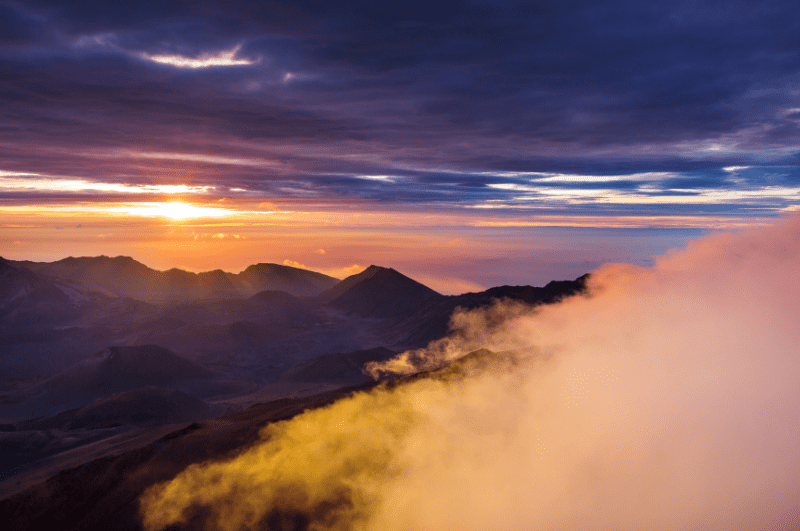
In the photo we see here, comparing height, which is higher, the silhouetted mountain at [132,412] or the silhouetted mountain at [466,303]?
the silhouetted mountain at [466,303]

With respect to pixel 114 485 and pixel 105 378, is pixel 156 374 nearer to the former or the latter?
pixel 105 378

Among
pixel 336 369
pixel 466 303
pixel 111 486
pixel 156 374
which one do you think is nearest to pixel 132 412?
pixel 156 374

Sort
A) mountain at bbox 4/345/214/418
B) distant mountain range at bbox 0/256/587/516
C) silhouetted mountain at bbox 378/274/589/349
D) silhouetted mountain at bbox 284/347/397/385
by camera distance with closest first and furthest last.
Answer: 1. distant mountain range at bbox 0/256/587/516
2. mountain at bbox 4/345/214/418
3. silhouetted mountain at bbox 284/347/397/385
4. silhouetted mountain at bbox 378/274/589/349

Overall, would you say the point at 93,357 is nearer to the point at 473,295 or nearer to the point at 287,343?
the point at 287,343

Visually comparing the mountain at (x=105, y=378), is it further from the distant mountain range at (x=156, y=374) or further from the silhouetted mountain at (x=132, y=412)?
the silhouetted mountain at (x=132, y=412)

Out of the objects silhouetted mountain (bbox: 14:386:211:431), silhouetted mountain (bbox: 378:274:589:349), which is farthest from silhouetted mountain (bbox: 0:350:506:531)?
silhouetted mountain (bbox: 378:274:589:349)

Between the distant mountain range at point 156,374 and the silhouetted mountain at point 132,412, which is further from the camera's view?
the silhouetted mountain at point 132,412

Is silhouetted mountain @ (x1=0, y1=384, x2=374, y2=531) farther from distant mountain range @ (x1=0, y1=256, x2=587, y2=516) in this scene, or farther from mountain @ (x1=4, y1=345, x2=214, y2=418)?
mountain @ (x1=4, y1=345, x2=214, y2=418)

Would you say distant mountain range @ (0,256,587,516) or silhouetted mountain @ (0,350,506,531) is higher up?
silhouetted mountain @ (0,350,506,531)

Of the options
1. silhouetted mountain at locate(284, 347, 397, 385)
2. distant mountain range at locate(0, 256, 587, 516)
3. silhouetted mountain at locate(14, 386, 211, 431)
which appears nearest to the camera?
distant mountain range at locate(0, 256, 587, 516)

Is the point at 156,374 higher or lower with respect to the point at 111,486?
lower

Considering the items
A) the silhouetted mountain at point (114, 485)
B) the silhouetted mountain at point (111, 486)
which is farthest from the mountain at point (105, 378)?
the silhouetted mountain at point (111, 486)

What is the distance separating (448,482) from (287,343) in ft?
496

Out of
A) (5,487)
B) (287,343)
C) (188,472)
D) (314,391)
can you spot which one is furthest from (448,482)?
(287,343)
